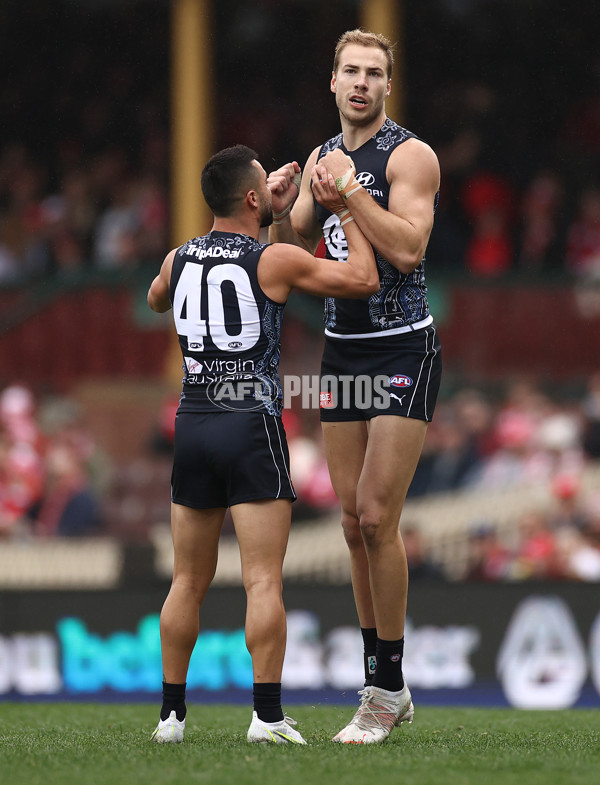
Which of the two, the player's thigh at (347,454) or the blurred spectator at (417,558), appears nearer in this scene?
the player's thigh at (347,454)

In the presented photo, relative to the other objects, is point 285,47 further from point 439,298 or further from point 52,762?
point 52,762

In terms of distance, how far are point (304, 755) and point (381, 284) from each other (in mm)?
1933

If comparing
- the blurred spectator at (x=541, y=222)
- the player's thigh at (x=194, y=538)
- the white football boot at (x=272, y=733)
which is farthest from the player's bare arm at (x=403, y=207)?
the blurred spectator at (x=541, y=222)

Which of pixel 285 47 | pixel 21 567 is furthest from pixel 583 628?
pixel 285 47

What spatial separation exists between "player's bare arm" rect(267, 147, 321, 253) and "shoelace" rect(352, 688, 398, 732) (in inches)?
78.4

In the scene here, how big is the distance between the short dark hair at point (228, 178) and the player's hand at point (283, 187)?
423 mm

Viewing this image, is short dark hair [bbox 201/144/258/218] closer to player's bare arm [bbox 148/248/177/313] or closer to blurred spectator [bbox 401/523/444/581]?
player's bare arm [bbox 148/248/177/313]

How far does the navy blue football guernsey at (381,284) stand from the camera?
533cm

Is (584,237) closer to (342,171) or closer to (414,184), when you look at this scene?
(414,184)

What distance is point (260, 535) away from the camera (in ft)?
16.2

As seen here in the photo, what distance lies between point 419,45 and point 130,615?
894 cm

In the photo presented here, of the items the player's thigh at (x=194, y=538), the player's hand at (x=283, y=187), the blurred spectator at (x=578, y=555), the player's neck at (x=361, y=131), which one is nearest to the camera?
the player's thigh at (x=194, y=538)

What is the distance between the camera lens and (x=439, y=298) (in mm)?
12078

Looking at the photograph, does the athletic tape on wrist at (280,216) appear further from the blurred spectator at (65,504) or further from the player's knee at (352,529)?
the blurred spectator at (65,504)
